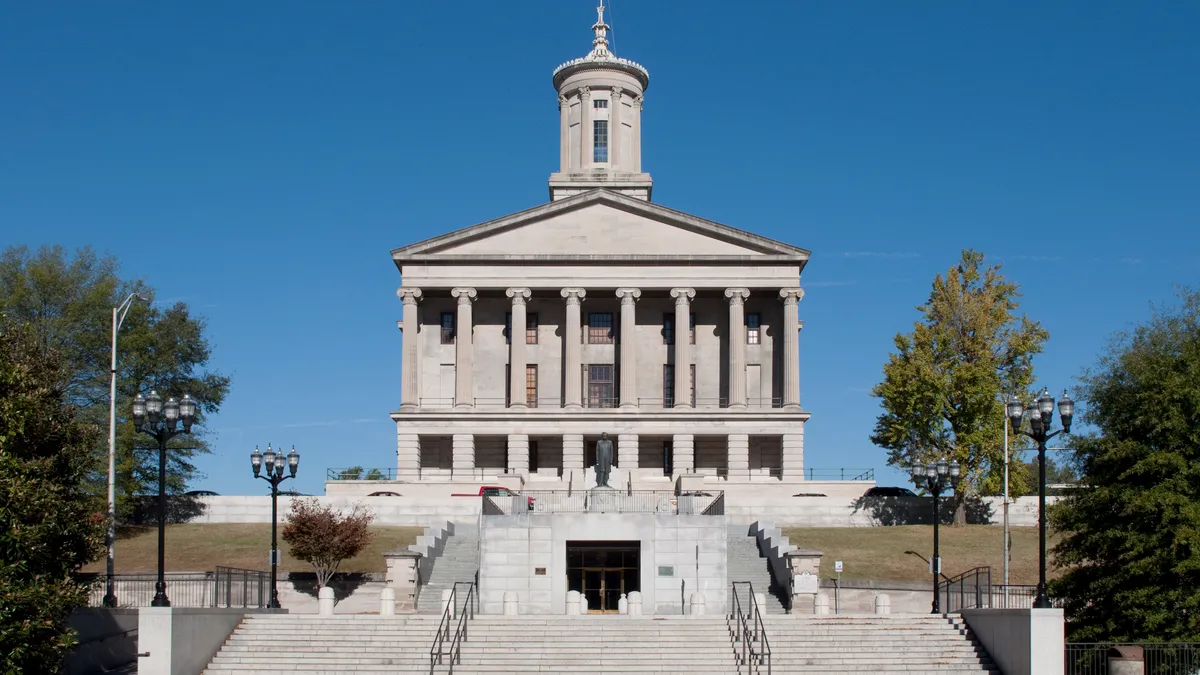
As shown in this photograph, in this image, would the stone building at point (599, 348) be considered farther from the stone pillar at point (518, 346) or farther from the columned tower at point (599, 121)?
the columned tower at point (599, 121)

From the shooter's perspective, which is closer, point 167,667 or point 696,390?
point 167,667

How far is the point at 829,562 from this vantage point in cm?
5066

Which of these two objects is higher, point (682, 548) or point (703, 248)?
point (703, 248)

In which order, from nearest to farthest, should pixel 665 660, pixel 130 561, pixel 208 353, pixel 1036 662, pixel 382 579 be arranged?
pixel 1036 662
pixel 665 660
pixel 382 579
pixel 130 561
pixel 208 353

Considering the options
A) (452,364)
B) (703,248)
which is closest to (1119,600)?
(703,248)

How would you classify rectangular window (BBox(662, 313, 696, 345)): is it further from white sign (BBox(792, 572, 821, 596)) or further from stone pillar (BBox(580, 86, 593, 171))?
white sign (BBox(792, 572, 821, 596))

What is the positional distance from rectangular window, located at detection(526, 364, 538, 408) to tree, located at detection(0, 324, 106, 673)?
45.7 m

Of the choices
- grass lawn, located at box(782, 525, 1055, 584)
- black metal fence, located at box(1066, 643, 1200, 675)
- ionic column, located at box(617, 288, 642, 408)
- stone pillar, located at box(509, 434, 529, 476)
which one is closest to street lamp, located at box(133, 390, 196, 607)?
black metal fence, located at box(1066, 643, 1200, 675)

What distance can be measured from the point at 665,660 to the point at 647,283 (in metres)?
42.9

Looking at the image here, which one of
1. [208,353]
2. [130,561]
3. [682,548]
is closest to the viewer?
[682,548]

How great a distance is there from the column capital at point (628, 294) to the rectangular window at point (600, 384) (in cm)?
445

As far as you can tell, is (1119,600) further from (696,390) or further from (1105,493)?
(696,390)

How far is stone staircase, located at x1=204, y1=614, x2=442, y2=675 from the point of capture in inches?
1293

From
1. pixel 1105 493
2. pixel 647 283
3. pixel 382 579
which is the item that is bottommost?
pixel 382 579
